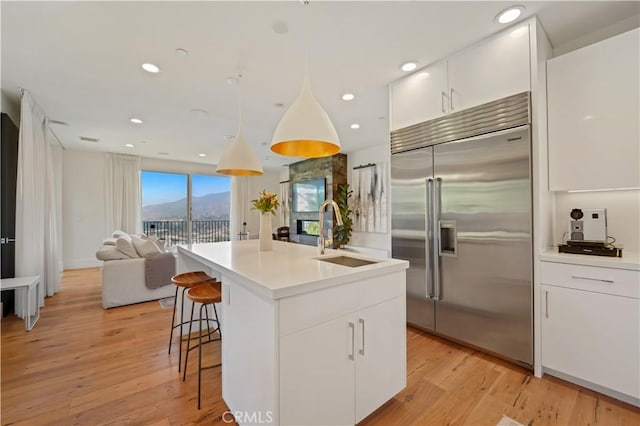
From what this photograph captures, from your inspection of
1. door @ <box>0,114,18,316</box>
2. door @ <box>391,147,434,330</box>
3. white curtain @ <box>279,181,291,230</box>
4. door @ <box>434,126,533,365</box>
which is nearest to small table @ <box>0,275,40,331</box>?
door @ <box>0,114,18,316</box>

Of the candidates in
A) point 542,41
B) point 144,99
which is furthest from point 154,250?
point 542,41

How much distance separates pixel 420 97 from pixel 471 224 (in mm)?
1330

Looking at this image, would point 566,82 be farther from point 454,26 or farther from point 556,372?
point 556,372

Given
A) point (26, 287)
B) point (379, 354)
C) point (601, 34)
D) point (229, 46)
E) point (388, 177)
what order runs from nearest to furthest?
point (379, 354) < point (601, 34) < point (229, 46) < point (26, 287) < point (388, 177)

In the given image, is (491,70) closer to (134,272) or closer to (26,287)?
(134,272)

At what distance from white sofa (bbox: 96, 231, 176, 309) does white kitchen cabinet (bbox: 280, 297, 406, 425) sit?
3.32 meters

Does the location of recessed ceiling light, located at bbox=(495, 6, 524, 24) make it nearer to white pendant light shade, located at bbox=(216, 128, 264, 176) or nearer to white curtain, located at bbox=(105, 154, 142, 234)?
white pendant light shade, located at bbox=(216, 128, 264, 176)

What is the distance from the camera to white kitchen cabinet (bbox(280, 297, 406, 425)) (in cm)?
121

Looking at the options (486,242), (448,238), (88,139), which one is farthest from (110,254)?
(486,242)

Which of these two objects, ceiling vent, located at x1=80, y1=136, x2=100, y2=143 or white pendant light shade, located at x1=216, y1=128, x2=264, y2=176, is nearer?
white pendant light shade, located at x1=216, y1=128, x2=264, y2=176

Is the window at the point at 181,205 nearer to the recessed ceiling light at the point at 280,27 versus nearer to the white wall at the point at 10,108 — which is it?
the white wall at the point at 10,108

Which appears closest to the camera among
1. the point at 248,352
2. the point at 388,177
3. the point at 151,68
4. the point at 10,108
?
the point at 248,352

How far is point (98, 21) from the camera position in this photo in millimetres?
1966

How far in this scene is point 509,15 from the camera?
75.7 inches
